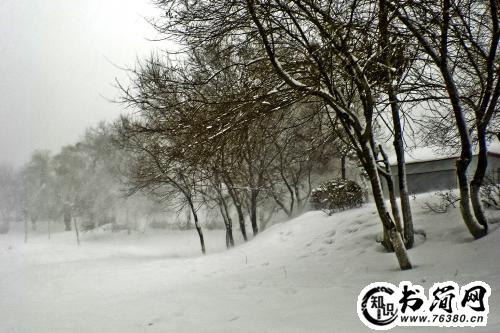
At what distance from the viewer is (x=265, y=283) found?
767cm

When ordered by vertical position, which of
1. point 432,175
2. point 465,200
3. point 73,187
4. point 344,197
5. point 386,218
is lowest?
point 386,218

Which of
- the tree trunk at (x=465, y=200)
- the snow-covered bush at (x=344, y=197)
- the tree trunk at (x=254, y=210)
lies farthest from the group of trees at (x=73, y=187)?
the tree trunk at (x=465, y=200)

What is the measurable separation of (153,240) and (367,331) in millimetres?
31744

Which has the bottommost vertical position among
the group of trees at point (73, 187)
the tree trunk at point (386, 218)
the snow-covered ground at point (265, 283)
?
the snow-covered ground at point (265, 283)

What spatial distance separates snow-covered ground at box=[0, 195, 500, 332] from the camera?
5.05 meters

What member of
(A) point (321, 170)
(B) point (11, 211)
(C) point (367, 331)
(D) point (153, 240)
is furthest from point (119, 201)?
(C) point (367, 331)

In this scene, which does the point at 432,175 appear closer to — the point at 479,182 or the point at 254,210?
the point at 254,210

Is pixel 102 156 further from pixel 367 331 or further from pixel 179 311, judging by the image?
pixel 367 331

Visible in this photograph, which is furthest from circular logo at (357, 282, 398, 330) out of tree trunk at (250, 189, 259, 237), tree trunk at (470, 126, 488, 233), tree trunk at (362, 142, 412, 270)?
tree trunk at (250, 189, 259, 237)

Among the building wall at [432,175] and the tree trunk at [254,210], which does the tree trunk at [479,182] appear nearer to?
the building wall at [432,175]

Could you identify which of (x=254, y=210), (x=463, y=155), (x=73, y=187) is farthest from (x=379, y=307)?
(x=73, y=187)

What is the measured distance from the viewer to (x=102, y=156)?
132 ft

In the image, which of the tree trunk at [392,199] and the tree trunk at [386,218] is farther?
the tree trunk at [392,199]

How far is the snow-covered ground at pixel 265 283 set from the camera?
199 inches
